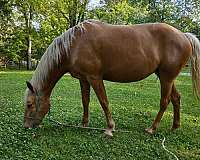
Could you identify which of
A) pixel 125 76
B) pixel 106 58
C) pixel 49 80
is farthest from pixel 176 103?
pixel 49 80

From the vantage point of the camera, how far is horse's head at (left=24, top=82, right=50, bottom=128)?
494 centimetres

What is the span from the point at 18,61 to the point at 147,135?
27.3m

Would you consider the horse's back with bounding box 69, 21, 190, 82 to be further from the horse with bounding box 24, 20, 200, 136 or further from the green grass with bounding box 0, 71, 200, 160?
the green grass with bounding box 0, 71, 200, 160

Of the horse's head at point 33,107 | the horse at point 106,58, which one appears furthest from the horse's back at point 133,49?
the horse's head at point 33,107

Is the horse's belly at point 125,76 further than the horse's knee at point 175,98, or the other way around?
the horse's knee at point 175,98

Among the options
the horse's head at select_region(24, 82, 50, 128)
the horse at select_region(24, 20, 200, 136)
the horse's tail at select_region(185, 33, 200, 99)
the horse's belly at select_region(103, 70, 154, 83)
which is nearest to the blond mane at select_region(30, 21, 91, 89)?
the horse at select_region(24, 20, 200, 136)

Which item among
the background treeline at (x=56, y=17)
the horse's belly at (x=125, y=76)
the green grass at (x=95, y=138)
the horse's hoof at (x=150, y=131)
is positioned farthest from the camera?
the background treeline at (x=56, y=17)

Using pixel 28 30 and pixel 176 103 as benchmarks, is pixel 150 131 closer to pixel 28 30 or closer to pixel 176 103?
pixel 176 103

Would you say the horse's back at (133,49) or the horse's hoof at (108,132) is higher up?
the horse's back at (133,49)

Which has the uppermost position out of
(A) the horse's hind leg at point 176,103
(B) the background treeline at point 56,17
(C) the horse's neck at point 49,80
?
(B) the background treeline at point 56,17

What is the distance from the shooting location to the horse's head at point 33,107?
494 cm

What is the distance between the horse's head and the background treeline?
79.1 ft

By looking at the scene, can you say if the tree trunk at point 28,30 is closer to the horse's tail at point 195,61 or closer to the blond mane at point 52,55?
the blond mane at point 52,55

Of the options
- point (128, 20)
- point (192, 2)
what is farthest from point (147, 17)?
point (192, 2)
